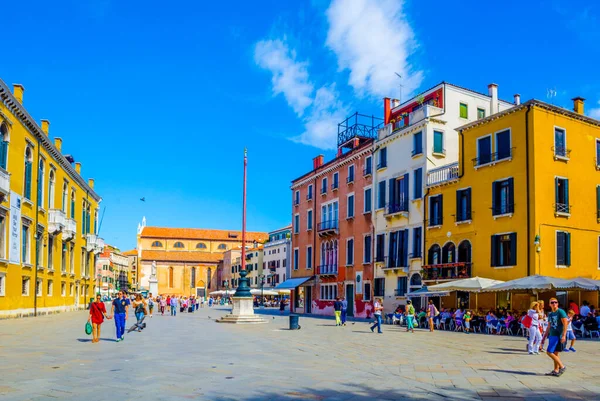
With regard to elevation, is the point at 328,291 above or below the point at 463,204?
below

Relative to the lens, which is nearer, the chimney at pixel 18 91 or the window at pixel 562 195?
the window at pixel 562 195

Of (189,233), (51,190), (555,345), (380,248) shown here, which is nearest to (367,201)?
(380,248)

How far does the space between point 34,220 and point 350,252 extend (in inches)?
819

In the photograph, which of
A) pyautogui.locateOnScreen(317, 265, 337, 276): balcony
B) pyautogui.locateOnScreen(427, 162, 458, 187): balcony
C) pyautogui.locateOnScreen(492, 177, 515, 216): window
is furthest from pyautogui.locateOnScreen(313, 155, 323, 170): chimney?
pyautogui.locateOnScreen(492, 177, 515, 216): window

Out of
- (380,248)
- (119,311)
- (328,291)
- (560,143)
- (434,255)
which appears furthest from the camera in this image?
(328,291)

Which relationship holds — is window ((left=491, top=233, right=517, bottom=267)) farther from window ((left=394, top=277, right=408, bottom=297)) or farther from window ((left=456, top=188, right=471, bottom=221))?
window ((left=394, top=277, right=408, bottom=297))

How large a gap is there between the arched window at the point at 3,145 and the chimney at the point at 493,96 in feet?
92.7

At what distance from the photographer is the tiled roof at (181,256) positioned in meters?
113

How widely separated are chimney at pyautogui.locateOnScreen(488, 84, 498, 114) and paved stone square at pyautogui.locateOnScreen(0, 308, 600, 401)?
21817 millimetres

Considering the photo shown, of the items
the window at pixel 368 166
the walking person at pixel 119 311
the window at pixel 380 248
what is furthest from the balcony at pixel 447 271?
the walking person at pixel 119 311

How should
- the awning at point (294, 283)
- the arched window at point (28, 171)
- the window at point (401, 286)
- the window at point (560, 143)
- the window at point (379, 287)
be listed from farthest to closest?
1. the awning at point (294, 283)
2. the window at point (379, 287)
3. the window at point (401, 286)
4. the arched window at point (28, 171)
5. the window at point (560, 143)

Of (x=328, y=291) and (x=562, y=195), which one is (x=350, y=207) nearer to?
(x=328, y=291)

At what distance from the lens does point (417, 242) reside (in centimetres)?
3488

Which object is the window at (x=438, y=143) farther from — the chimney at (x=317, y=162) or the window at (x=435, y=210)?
the chimney at (x=317, y=162)
